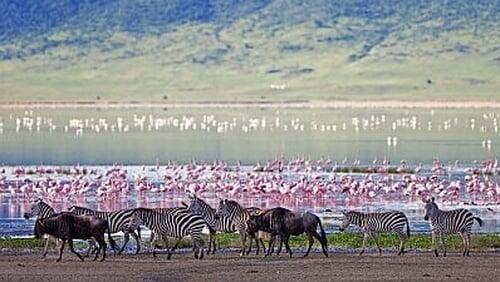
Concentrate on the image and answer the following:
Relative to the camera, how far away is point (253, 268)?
64.2 ft

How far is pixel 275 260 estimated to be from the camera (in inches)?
809

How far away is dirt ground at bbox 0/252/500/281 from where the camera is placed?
18.6m

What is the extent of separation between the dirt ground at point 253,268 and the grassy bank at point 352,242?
1203 millimetres

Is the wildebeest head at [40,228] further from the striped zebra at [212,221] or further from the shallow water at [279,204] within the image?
the shallow water at [279,204]

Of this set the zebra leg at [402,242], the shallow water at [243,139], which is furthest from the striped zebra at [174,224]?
the shallow water at [243,139]

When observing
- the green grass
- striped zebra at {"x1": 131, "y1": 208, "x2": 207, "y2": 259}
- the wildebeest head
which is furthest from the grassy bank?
the green grass

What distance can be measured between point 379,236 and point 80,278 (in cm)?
692

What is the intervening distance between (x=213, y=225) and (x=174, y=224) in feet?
4.08

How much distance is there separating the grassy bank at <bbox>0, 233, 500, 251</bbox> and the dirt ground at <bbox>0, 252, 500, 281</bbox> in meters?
1.20

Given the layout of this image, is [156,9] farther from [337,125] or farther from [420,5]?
[337,125]

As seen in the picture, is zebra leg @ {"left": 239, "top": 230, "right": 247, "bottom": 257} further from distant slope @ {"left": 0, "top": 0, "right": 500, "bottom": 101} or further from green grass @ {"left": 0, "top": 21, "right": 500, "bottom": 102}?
green grass @ {"left": 0, "top": 21, "right": 500, "bottom": 102}

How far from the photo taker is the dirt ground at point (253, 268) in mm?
18609

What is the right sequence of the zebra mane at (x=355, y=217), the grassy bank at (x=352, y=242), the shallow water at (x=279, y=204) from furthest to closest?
the shallow water at (x=279, y=204)
the grassy bank at (x=352, y=242)
the zebra mane at (x=355, y=217)

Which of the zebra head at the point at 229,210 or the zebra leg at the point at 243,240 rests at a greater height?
the zebra head at the point at 229,210
